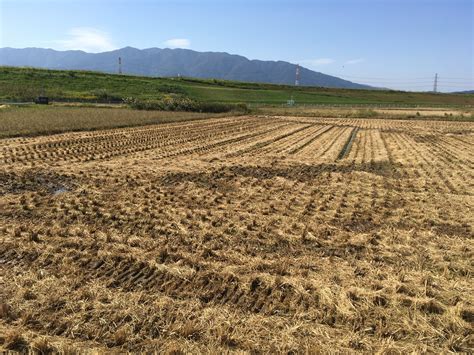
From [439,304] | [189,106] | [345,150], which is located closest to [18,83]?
[189,106]

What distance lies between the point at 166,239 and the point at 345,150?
15.2 meters

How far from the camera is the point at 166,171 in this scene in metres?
12.9

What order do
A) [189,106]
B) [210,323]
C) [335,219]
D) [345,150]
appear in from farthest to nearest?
[189,106], [345,150], [335,219], [210,323]

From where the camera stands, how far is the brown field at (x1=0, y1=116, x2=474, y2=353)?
418 centimetres

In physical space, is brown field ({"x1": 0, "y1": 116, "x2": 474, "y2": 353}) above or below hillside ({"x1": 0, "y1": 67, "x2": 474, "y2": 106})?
below

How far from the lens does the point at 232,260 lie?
6.01 metres

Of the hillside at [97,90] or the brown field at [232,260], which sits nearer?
the brown field at [232,260]

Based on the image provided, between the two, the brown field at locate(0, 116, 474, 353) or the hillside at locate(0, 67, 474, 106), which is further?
the hillside at locate(0, 67, 474, 106)

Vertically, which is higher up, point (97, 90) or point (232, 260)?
point (97, 90)

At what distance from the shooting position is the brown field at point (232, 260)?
4.18 meters

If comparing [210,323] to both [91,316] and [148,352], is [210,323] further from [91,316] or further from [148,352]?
[91,316]

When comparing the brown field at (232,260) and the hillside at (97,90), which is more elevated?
the hillside at (97,90)

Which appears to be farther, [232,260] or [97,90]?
[97,90]

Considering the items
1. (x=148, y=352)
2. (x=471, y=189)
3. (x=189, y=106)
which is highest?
(x=189, y=106)
